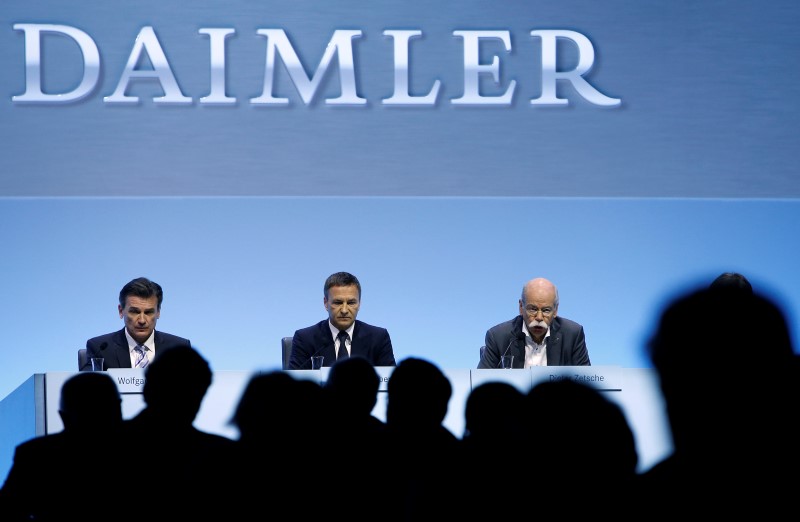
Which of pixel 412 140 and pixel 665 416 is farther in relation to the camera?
pixel 412 140

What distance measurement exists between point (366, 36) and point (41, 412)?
3177 millimetres

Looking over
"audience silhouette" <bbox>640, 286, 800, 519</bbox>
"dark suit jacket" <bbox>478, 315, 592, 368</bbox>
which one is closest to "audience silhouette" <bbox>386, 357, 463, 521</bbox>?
"audience silhouette" <bbox>640, 286, 800, 519</bbox>

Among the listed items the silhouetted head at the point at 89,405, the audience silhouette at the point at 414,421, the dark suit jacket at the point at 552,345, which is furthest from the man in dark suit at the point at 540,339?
the silhouetted head at the point at 89,405

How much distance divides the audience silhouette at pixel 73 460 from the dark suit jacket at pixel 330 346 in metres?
3.02

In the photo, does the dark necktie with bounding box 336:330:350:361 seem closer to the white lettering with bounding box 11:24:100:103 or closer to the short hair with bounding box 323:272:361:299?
the short hair with bounding box 323:272:361:299

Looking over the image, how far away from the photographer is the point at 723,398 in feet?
4.12

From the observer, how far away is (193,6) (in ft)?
21.0

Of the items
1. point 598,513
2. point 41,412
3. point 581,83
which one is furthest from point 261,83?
point 598,513

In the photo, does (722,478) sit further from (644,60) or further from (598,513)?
(644,60)

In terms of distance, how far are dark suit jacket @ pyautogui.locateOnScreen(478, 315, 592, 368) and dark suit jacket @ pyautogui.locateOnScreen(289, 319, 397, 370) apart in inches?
20.3

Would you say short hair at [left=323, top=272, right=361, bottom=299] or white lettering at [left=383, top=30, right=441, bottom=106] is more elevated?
white lettering at [left=383, top=30, right=441, bottom=106]

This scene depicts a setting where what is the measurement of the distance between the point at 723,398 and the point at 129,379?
3579 mm

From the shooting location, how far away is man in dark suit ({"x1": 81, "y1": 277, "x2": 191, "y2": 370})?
17.5ft

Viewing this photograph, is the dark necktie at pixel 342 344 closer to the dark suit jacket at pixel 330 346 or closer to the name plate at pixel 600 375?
the dark suit jacket at pixel 330 346
